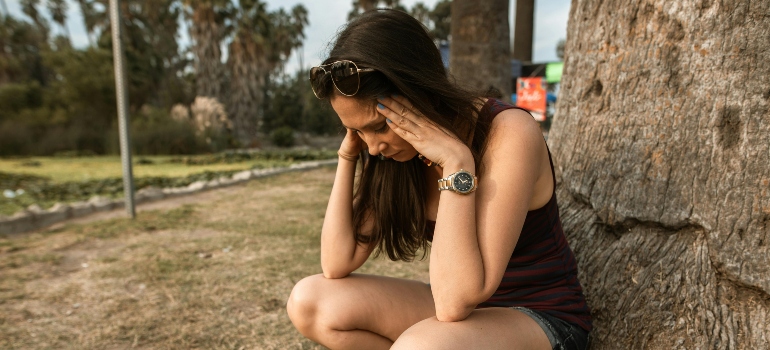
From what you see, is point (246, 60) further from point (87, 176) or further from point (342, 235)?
point (342, 235)

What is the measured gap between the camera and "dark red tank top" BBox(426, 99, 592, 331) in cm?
152

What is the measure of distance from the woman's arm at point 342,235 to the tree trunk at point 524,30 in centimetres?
849

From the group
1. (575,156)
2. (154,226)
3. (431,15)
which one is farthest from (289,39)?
(575,156)

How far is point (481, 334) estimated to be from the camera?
137 centimetres

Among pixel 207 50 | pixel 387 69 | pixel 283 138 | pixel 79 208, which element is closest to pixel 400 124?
pixel 387 69

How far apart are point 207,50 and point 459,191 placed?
833 inches

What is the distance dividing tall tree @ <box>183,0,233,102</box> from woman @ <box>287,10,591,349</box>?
2067 centimetres

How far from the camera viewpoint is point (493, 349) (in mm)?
1350

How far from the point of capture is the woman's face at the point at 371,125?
4.97 ft

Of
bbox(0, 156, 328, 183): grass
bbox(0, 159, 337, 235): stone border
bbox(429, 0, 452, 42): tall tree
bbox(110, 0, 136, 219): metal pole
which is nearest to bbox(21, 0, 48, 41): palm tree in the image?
bbox(429, 0, 452, 42): tall tree

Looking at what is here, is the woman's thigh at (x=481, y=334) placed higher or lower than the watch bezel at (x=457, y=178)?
lower

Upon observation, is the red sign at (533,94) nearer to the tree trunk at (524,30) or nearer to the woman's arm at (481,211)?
the tree trunk at (524,30)

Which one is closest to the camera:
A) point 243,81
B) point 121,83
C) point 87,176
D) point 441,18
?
point 121,83

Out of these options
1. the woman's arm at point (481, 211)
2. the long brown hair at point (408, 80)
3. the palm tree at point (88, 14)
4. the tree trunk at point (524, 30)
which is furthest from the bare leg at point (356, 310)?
the palm tree at point (88, 14)
